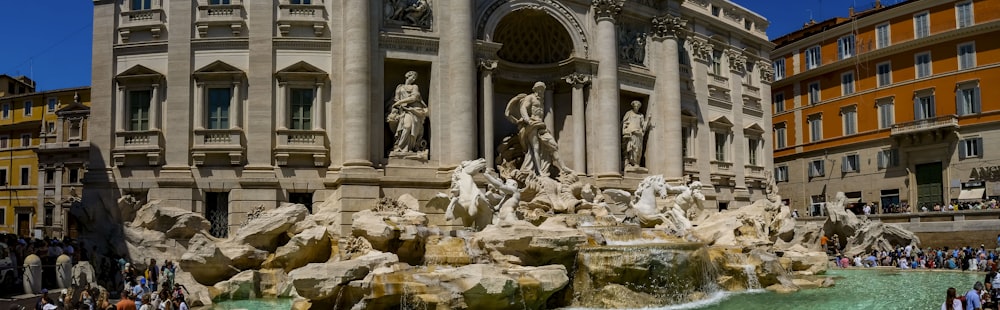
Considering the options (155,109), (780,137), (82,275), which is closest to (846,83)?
(780,137)

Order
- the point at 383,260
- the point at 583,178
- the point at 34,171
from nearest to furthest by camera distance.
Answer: the point at 383,260, the point at 583,178, the point at 34,171

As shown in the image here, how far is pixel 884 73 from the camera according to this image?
43.9 m

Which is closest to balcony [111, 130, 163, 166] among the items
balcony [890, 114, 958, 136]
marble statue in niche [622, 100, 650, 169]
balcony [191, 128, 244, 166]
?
balcony [191, 128, 244, 166]

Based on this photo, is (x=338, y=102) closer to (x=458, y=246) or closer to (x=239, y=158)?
(x=239, y=158)

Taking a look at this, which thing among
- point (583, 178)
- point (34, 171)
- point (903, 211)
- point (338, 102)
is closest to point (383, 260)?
point (338, 102)

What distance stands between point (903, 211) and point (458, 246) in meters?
30.5

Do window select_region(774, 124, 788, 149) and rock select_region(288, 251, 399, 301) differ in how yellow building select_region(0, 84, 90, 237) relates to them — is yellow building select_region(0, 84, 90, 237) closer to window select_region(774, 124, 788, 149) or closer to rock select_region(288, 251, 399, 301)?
rock select_region(288, 251, 399, 301)

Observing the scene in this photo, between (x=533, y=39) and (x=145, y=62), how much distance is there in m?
14.1

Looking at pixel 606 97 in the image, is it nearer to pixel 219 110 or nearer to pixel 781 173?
pixel 219 110

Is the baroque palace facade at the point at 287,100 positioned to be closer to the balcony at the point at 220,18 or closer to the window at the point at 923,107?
the balcony at the point at 220,18

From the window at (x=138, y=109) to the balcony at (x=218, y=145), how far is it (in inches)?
82.8

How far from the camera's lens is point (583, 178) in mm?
28953

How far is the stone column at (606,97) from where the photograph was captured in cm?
2938

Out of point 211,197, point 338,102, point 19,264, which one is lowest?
point 19,264
